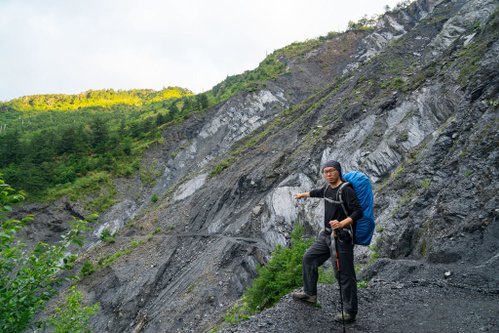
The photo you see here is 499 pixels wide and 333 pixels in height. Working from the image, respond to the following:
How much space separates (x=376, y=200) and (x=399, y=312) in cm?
899

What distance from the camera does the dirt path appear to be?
498 cm

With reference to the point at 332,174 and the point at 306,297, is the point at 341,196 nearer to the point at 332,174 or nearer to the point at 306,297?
the point at 332,174

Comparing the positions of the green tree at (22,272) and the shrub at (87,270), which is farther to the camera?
the shrub at (87,270)

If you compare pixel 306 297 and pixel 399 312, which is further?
pixel 306 297

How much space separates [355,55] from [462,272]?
2126 inches

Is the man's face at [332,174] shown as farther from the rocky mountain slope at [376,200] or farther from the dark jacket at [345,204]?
the rocky mountain slope at [376,200]

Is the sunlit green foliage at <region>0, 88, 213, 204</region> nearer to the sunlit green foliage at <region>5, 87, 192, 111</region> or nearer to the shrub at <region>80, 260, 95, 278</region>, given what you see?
the shrub at <region>80, 260, 95, 278</region>

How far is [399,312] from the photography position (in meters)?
5.52

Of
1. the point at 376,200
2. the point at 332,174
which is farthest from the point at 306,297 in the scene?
the point at 376,200

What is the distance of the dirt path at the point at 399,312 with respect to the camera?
4.98 m

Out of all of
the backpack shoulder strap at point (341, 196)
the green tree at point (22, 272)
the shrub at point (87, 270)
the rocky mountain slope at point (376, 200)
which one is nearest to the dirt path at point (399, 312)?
the rocky mountain slope at point (376, 200)

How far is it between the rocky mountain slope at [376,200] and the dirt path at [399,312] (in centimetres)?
5

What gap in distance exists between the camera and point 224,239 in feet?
64.5

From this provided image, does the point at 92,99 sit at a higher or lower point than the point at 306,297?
higher
